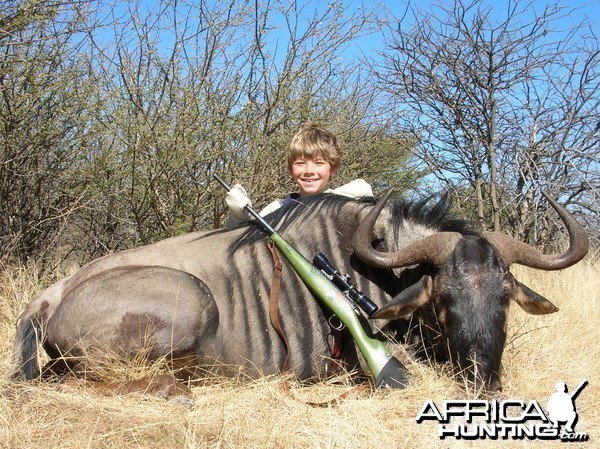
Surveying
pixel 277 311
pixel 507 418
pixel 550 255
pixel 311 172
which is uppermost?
pixel 311 172

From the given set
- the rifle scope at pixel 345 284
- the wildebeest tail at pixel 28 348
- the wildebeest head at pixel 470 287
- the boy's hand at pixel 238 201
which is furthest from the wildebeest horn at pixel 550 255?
the wildebeest tail at pixel 28 348

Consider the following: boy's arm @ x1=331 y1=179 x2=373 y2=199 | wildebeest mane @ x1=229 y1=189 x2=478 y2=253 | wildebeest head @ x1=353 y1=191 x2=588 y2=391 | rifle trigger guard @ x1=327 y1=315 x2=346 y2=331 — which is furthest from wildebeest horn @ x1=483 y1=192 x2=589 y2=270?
boy's arm @ x1=331 y1=179 x2=373 y2=199

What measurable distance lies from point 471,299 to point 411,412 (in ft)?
1.92

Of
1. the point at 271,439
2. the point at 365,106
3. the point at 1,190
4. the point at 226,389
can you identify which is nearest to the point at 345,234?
the point at 226,389

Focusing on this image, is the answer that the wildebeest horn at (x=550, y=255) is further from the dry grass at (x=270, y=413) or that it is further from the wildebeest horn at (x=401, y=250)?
the dry grass at (x=270, y=413)

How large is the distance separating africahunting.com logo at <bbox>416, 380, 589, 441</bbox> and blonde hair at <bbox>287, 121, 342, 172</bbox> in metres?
2.01

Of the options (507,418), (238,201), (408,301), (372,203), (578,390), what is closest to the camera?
(507,418)

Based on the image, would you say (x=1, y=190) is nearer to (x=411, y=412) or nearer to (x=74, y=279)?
(x=74, y=279)

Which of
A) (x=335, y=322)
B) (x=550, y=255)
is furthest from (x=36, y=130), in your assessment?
(x=550, y=255)

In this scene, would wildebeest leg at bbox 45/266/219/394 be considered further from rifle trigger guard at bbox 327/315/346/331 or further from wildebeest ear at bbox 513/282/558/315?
wildebeest ear at bbox 513/282/558/315

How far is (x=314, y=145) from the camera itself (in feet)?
14.1

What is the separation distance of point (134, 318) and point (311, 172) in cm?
177

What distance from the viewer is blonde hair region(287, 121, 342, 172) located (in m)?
4.31

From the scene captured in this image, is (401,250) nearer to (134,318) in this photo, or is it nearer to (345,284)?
(345,284)
